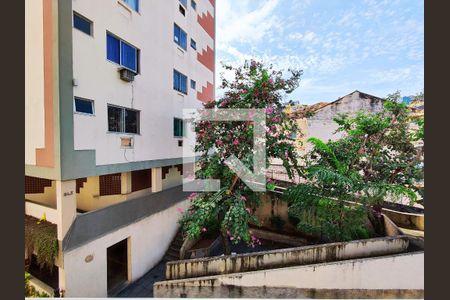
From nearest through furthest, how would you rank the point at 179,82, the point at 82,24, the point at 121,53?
the point at 82,24 < the point at 121,53 < the point at 179,82

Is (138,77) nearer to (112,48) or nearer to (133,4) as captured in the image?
(112,48)

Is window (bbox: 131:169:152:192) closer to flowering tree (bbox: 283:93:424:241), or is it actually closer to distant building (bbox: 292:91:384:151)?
flowering tree (bbox: 283:93:424:241)

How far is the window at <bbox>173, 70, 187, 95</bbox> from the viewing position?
9.70 m

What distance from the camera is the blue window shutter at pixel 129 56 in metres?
6.77

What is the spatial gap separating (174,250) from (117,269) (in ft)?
7.92

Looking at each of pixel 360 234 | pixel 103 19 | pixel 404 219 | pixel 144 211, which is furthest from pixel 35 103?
pixel 404 219

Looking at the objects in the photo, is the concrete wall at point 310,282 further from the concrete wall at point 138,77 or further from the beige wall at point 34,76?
the beige wall at point 34,76

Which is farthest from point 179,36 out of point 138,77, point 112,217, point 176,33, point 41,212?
point 41,212

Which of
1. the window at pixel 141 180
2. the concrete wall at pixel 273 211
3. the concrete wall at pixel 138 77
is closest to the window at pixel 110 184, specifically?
the window at pixel 141 180

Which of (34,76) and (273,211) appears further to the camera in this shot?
(273,211)

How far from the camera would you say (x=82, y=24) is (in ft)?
18.0

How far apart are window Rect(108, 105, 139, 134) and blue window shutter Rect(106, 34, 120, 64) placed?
1622 millimetres

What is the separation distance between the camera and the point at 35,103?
5.18m

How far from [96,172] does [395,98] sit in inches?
422
